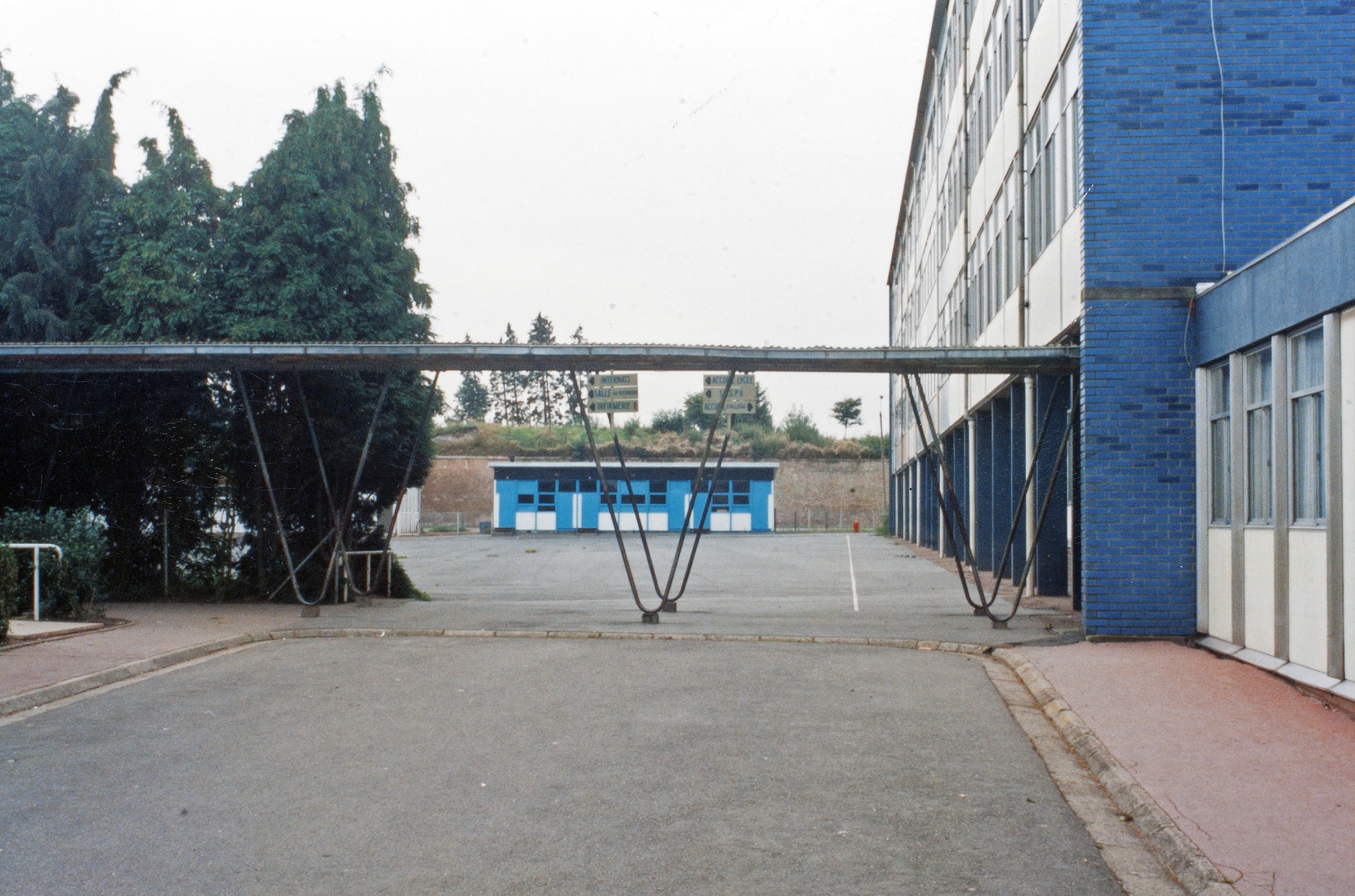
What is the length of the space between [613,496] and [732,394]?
41.6 metres

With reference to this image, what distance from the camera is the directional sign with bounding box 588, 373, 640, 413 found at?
14.4 meters

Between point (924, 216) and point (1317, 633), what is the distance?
29495 millimetres

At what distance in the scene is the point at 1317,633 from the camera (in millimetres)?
8398

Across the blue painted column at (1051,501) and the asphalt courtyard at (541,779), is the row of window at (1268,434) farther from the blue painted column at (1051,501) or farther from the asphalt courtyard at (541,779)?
the blue painted column at (1051,501)

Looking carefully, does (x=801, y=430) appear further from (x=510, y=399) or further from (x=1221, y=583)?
(x=1221, y=583)

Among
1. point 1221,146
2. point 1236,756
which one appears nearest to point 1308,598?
point 1236,756

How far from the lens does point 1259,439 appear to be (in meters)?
9.89

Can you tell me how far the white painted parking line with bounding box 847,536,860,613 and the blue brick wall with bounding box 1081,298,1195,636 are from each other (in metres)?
4.64

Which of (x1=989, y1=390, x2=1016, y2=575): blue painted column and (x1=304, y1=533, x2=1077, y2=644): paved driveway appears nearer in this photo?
(x1=304, y1=533, x2=1077, y2=644): paved driveway

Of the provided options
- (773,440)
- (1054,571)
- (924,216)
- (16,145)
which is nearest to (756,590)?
(1054,571)

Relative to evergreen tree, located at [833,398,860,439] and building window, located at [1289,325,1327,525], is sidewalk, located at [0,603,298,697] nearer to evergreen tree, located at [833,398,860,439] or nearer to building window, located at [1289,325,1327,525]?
building window, located at [1289,325,1327,525]

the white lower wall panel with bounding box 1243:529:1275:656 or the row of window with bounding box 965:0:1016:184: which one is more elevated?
the row of window with bounding box 965:0:1016:184

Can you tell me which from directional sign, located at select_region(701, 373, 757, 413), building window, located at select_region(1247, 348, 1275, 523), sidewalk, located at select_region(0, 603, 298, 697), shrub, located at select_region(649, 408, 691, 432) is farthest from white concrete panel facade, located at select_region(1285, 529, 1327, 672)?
shrub, located at select_region(649, 408, 691, 432)

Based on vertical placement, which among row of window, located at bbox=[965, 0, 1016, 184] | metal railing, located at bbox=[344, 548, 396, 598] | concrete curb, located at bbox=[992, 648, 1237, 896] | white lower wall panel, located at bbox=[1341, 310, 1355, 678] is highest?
row of window, located at bbox=[965, 0, 1016, 184]
